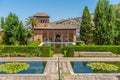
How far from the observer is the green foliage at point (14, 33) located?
32994 millimetres

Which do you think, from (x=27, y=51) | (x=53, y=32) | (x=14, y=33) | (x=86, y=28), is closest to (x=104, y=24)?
(x=86, y=28)

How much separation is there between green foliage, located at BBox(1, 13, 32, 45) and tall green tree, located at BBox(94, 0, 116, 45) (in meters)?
12.8

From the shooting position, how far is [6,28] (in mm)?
33531

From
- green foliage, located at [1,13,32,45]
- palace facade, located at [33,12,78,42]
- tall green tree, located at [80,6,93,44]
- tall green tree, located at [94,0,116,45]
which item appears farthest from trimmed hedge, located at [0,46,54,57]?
palace facade, located at [33,12,78,42]

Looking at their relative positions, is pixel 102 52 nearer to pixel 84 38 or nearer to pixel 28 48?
pixel 28 48

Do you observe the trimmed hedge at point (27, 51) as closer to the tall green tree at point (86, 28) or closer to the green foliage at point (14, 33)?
the green foliage at point (14, 33)

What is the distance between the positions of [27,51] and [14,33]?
7.38 m

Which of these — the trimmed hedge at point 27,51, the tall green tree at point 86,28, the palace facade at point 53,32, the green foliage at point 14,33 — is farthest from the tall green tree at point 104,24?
the palace facade at point 53,32

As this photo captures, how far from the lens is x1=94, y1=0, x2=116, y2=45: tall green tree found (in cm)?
3509

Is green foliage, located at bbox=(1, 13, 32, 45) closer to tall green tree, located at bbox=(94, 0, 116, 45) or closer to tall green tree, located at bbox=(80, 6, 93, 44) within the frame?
tall green tree, located at bbox=(94, 0, 116, 45)

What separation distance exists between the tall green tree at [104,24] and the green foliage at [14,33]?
42.1ft

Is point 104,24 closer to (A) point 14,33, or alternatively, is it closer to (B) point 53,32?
(A) point 14,33

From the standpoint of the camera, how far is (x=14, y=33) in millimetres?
32844

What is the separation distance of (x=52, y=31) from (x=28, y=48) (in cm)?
2755
